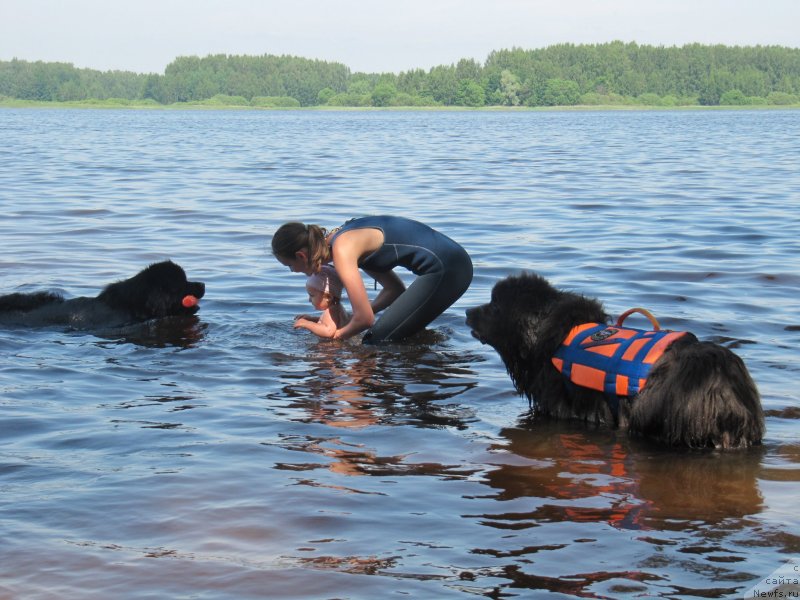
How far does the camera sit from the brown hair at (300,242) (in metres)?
7.36

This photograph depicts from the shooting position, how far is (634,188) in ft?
66.5

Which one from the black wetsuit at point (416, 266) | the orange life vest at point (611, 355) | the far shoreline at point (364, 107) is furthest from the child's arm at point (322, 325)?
the far shoreline at point (364, 107)

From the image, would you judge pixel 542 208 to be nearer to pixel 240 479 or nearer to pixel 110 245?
pixel 110 245

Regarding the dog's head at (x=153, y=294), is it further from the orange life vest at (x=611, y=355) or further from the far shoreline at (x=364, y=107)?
the far shoreline at (x=364, y=107)

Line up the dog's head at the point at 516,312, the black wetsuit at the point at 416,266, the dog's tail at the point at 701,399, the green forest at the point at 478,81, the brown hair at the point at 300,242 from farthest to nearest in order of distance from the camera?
1. the green forest at the point at 478,81
2. the black wetsuit at the point at 416,266
3. the brown hair at the point at 300,242
4. the dog's head at the point at 516,312
5. the dog's tail at the point at 701,399

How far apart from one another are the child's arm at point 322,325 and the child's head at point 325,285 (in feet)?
0.35

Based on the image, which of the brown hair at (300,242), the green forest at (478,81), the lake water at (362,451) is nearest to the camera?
the lake water at (362,451)

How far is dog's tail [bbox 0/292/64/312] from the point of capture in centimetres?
883

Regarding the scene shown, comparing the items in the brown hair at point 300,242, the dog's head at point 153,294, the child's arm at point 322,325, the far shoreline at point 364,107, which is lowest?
the child's arm at point 322,325

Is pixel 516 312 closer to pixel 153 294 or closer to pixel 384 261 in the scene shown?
pixel 384 261

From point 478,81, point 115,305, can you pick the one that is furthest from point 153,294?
point 478,81

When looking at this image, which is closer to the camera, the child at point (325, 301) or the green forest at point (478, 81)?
the child at point (325, 301)

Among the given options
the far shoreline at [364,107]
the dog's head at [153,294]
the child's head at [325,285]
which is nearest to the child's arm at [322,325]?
the child's head at [325,285]

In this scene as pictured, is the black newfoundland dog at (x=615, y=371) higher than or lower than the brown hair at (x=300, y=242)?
lower
